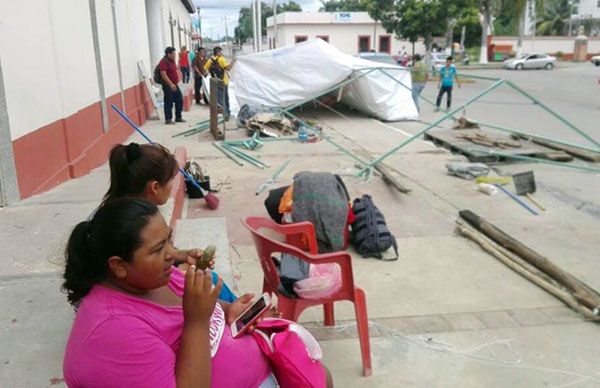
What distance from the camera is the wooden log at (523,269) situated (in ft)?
12.5

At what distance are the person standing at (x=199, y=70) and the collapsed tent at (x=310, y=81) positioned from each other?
1538 millimetres

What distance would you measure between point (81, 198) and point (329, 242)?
7.39 feet

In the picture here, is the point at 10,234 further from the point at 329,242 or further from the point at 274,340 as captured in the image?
the point at 274,340

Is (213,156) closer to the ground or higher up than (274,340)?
closer to the ground

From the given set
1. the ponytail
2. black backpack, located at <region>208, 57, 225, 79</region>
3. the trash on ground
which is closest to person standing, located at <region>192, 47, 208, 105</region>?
black backpack, located at <region>208, 57, 225, 79</region>

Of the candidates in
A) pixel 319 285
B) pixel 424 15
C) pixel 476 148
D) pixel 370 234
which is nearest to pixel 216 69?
pixel 476 148

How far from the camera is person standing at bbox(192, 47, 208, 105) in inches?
612

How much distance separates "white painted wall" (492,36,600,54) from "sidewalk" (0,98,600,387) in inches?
1857

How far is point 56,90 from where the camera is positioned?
234 inches

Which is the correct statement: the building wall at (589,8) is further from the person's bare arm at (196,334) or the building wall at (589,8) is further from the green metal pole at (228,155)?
the person's bare arm at (196,334)

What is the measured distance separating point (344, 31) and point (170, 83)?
46733 mm

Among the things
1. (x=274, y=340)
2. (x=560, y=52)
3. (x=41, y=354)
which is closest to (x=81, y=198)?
(x=41, y=354)

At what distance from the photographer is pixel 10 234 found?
154 inches

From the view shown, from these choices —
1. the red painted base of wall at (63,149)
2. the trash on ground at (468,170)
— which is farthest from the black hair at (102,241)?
the trash on ground at (468,170)
